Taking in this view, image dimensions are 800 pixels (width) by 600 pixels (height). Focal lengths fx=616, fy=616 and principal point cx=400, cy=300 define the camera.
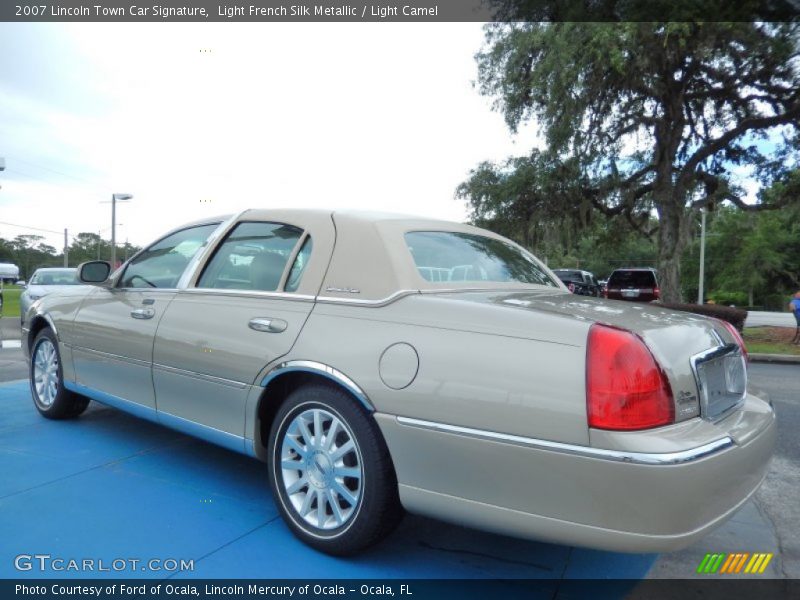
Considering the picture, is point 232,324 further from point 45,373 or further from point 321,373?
point 45,373

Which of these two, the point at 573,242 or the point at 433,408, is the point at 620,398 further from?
the point at 573,242

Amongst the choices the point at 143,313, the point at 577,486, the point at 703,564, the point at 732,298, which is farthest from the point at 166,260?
the point at 732,298

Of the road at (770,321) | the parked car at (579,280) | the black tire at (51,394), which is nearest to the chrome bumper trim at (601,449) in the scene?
the black tire at (51,394)

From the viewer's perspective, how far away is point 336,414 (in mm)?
2637

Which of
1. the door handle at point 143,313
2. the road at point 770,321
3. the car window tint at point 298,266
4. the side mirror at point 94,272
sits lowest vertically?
the road at point 770,321

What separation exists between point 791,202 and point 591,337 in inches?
733

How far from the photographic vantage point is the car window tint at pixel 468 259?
3029 mm

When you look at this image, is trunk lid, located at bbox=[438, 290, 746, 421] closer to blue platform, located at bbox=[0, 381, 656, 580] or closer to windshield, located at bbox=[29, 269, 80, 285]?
blue platform, located at bbox=[0, 381, 656, 580]

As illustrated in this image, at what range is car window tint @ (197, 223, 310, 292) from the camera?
3225 mm

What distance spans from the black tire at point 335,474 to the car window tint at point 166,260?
1421 millimetres

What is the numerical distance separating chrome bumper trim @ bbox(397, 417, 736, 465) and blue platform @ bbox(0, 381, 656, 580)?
792 mm

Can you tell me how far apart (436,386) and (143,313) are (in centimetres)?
220

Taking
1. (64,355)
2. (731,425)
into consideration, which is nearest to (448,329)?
(731,425)

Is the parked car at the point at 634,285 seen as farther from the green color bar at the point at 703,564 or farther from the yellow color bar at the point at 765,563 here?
the green color bar at the point at 703,564
